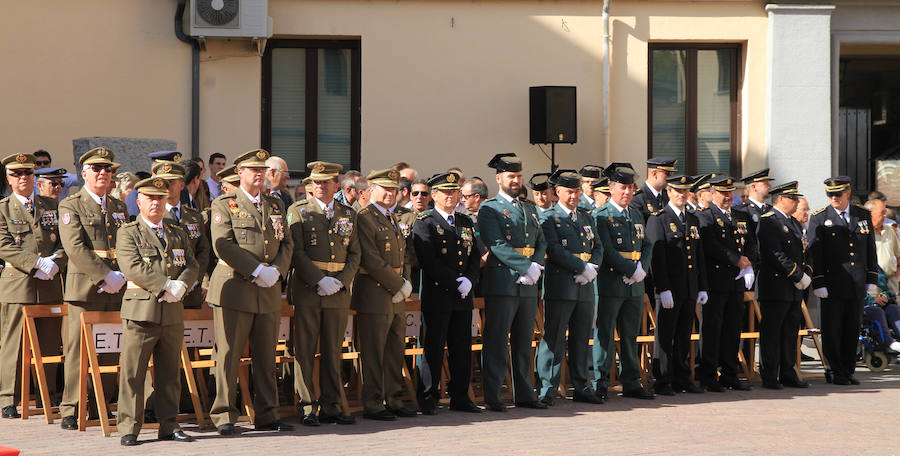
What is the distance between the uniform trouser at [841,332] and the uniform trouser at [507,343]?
3315 mm

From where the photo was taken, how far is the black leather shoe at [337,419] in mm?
9055

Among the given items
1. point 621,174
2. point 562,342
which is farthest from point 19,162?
point 621,174

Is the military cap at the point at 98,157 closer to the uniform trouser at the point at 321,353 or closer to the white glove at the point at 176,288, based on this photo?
the white glove at the point at 176,288

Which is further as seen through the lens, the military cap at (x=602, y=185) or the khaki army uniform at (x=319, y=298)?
the military cap at (x=602, y=185)

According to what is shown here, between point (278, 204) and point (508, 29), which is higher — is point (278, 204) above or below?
below

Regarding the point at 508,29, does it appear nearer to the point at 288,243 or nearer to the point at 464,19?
the point at 464,19

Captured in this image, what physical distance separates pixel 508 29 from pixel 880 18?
4.76 meters

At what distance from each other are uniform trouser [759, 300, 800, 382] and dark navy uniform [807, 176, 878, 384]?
18.8 inches

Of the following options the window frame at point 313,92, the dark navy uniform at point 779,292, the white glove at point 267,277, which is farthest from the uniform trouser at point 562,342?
the window frame at point 313,92

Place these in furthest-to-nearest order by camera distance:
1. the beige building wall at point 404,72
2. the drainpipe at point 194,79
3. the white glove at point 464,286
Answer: the drainpipe at point 194,79, the beige building wall at point 404,72, the white glove at point 464,286

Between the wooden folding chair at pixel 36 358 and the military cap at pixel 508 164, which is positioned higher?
the military cap at pixel 508 164

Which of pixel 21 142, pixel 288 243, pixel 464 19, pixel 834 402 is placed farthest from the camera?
pixel 464 19

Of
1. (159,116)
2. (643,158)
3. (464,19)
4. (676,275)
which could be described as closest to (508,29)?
(464,19)

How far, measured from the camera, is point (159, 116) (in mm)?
14523
